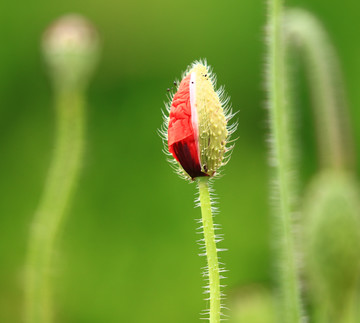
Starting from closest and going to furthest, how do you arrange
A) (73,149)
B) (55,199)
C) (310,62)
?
(310,62) < (55,199) < (73,149)

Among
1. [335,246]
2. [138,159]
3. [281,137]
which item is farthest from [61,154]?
[138,159]

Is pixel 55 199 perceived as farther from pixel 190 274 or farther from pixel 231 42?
pixel 231 42

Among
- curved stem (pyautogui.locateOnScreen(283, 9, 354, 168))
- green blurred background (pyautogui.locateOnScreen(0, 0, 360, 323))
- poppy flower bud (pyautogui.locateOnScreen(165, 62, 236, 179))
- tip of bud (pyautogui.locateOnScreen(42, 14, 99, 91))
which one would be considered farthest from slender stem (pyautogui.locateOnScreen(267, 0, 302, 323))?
green blurred background (pyautogui.locateOnScreen(0, 0, 360, 323))

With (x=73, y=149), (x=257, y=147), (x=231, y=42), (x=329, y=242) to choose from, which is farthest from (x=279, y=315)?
(x=231, y=42)

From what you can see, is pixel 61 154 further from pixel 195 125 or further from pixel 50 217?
pixel 195 125

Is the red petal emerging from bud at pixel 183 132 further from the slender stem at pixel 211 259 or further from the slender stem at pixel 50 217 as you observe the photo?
the slender stem at pixel 50 217

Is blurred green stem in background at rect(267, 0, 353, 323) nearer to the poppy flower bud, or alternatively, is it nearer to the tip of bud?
the poppy flower bud

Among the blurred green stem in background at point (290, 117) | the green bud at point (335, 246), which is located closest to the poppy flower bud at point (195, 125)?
the blurred green stem in background at point (290, 117)
